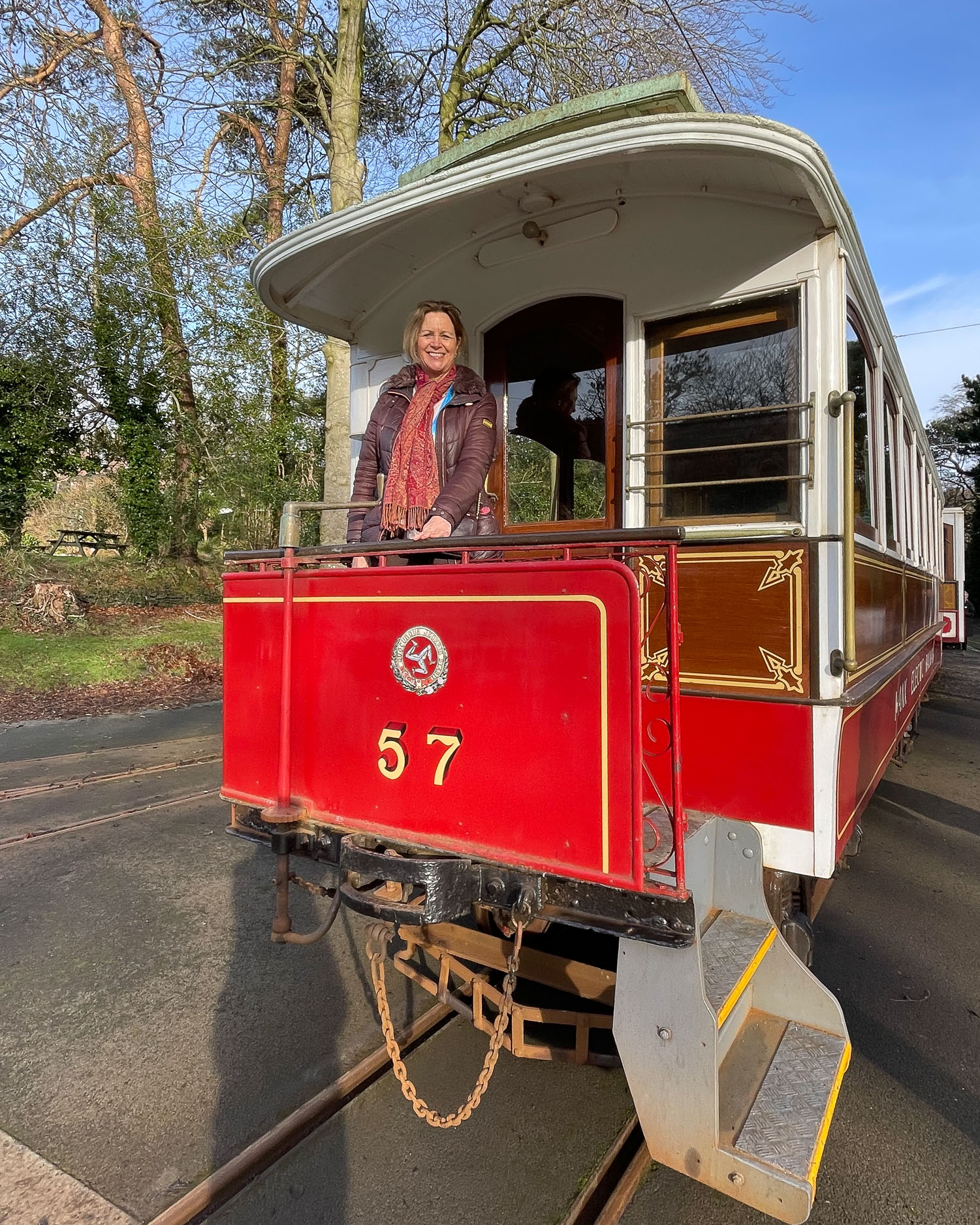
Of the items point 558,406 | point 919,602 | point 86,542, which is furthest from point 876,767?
point 86,542

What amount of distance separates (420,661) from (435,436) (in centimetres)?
Result: 94

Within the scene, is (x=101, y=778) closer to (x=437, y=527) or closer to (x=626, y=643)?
(x=437, y=527)

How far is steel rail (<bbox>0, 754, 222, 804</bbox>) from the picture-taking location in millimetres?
5512

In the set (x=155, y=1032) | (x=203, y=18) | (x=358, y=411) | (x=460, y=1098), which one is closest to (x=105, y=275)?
(x=203, y=18)

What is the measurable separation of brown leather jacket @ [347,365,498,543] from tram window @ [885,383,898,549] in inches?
105

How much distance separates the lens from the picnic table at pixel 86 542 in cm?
1472

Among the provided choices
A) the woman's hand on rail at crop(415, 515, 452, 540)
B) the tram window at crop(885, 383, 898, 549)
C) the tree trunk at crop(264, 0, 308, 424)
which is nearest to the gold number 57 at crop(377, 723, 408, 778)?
the woman's hand on rail at crop(415, 515, 452, 540)

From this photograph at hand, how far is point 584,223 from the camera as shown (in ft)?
10.1

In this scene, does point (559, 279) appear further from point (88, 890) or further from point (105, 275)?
point (105, 275)

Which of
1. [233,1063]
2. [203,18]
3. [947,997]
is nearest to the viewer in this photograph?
[233,1063]

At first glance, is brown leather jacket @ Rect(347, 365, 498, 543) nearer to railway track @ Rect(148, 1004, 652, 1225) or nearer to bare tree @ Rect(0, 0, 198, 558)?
railway track @ Rect(148, 1004, 652, 1225)

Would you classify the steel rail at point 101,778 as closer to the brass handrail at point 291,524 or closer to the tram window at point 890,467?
the brass handrail at point 291,524

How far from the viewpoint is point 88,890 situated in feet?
13.1

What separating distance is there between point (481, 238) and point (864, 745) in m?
2.86
